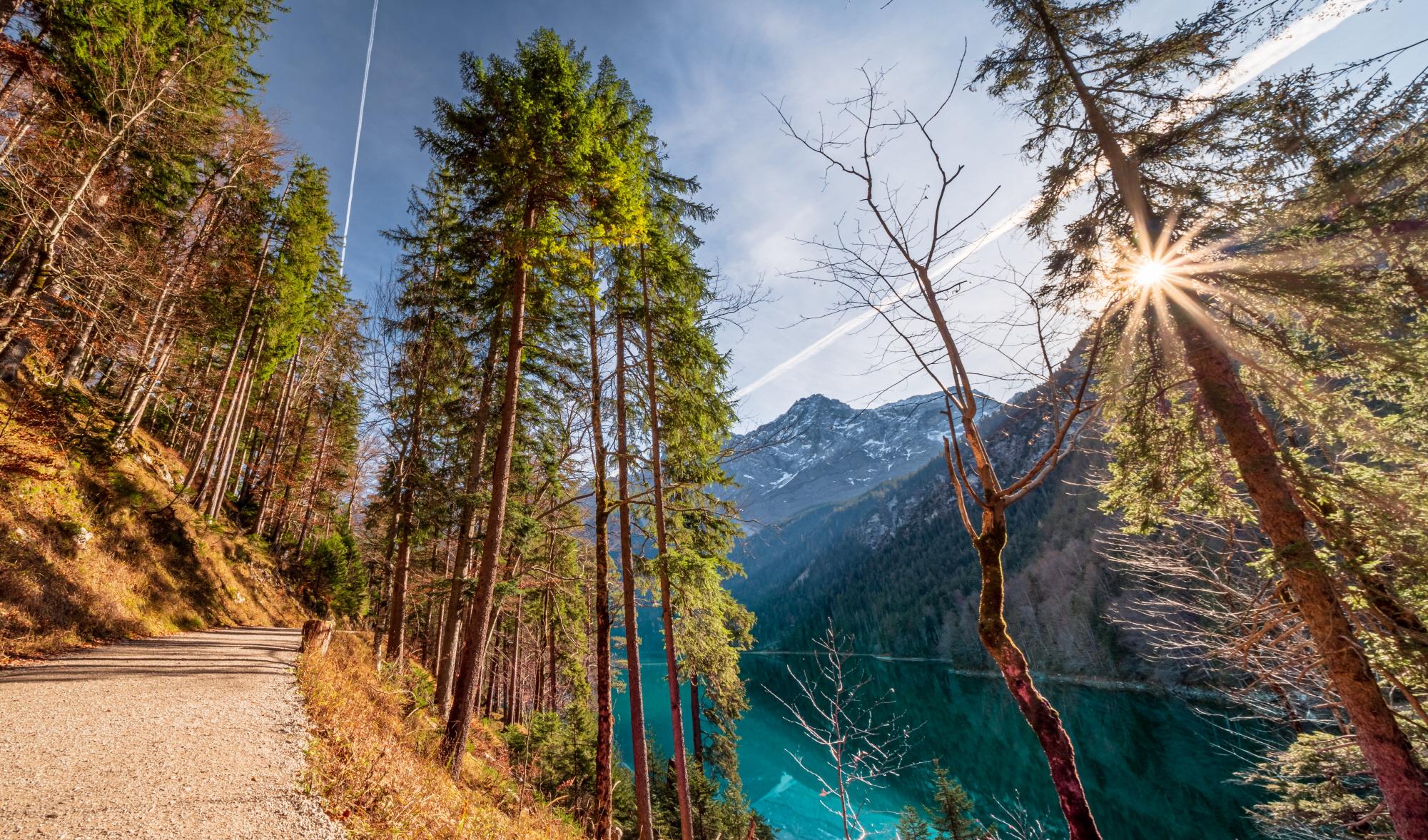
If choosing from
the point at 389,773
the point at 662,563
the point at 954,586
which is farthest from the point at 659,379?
the point at 954,586

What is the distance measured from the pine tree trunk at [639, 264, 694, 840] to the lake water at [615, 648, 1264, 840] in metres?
5.62

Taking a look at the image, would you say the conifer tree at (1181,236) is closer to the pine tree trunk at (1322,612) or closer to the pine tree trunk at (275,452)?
the pine tree trunk at (1322,612)

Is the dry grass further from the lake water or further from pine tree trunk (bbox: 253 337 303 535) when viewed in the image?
pine tree trunk (bbox: 253 337 303 535)

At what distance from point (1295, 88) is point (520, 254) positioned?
9.96 metres

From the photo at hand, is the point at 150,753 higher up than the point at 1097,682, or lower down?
higher up

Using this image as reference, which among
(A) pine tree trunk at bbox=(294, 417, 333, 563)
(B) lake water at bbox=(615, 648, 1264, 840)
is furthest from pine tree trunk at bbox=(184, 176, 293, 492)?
(B) lake water at bbox=(615, 648, 1264, 840)

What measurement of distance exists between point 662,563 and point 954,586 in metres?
82.9

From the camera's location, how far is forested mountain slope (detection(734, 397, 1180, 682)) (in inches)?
2201

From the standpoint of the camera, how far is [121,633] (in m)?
8.38

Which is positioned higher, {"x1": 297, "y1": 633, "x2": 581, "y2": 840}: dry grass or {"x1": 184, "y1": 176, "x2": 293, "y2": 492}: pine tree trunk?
{"x1": 184, "y1": 176, "x2": 293, "y2": 492}: pine tree trunk

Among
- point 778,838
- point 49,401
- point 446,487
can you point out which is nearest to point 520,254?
point 446,487

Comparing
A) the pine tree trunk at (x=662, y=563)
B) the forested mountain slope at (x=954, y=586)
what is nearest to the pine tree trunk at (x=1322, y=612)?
the pine tree trunk at (x=662, y=563)

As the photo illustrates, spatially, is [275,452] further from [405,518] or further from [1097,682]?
[1097,682]

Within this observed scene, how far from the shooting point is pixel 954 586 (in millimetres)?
76625
